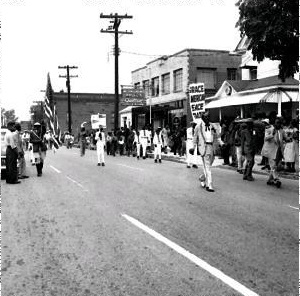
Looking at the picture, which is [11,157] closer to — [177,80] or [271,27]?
[271,27]

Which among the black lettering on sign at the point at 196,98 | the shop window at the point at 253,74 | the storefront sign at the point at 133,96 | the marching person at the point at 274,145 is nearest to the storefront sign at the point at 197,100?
the black lettering on sign at the point at 196,98

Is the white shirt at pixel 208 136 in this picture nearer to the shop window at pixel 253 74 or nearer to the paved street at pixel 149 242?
the paved street at pixel 149 242

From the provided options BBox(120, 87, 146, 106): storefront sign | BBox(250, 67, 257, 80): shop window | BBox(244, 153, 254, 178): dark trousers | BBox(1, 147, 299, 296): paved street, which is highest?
BBox(250, 67, 257, 80): shop window

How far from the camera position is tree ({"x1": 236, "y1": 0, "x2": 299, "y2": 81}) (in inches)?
426

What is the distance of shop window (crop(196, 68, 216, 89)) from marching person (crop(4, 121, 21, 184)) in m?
25.4

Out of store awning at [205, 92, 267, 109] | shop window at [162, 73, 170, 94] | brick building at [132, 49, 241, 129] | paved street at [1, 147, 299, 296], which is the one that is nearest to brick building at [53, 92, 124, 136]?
shop window at [162, 73, 170, 94]

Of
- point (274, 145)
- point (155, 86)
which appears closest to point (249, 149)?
point (274, 145)

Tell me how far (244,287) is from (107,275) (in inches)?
54.4

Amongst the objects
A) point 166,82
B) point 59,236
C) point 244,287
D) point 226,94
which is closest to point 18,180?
point 59,236

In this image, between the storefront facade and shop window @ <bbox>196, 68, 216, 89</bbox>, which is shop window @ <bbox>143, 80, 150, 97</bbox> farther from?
the storefront facade

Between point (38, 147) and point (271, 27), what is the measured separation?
26.4 ft

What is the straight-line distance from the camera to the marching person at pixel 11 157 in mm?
12617

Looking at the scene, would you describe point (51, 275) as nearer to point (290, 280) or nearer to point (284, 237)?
point (290, 280)

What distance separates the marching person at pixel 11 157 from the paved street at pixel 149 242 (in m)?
1.50
